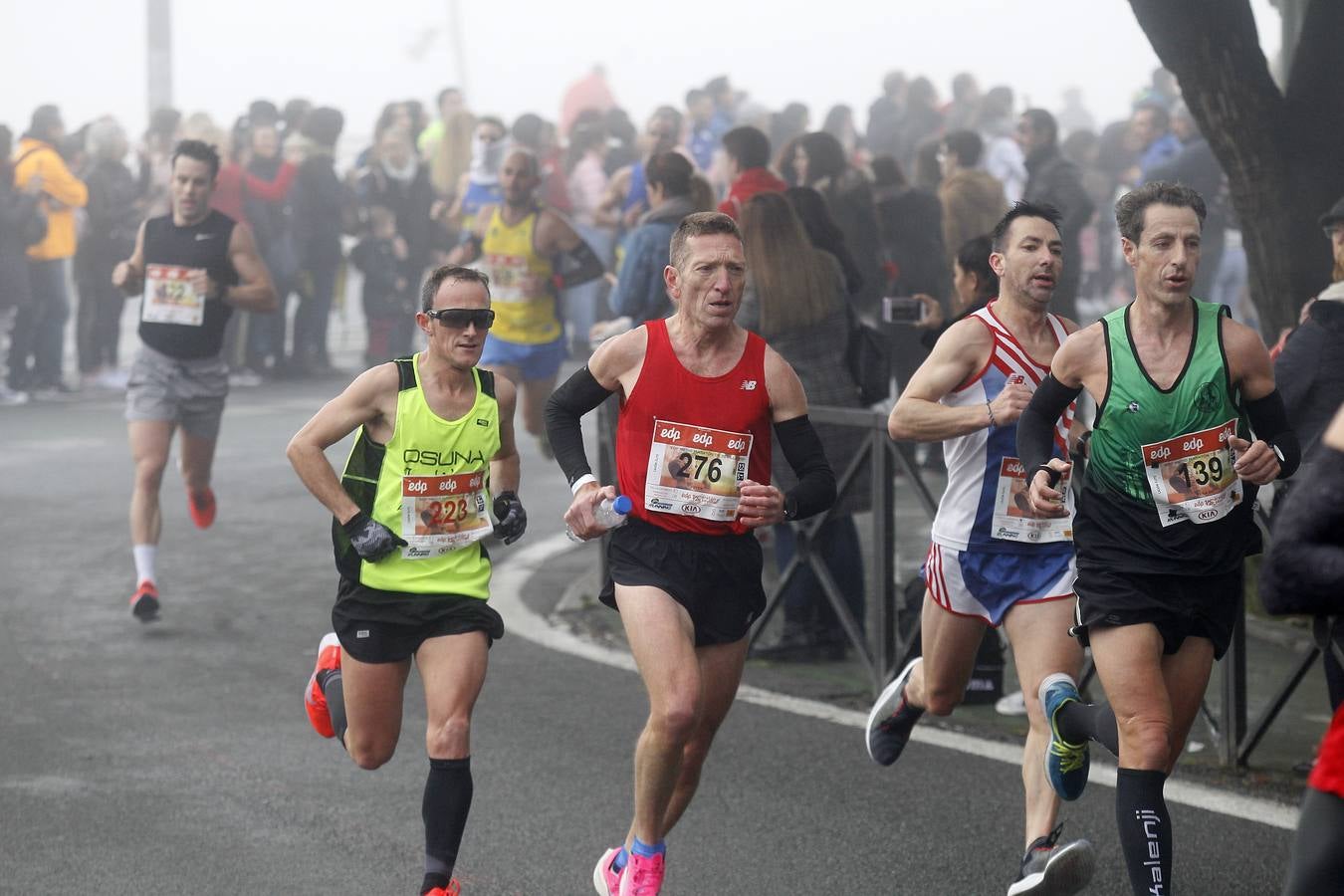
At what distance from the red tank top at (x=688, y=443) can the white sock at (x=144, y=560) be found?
4.42 metres

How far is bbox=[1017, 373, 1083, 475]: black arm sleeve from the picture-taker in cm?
526

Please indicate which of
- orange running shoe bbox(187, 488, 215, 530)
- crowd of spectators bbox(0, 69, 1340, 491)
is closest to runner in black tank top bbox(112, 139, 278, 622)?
orange running shoe bbox(187, 488, 215, 530)

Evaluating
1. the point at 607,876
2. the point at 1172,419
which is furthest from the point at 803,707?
the point at 1172,419

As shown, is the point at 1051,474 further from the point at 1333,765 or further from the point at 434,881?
the point at 434,881

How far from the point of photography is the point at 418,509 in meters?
5.62

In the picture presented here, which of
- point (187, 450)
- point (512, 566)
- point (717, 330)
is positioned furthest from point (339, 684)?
point (512, 566)

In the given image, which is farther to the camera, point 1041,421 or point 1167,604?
point 1041,421

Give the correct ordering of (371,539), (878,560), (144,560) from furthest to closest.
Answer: (144,560) < (878,560) < (371,539)

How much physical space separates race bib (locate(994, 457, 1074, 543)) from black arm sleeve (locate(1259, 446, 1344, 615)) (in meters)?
2.38

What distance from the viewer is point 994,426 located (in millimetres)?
5742

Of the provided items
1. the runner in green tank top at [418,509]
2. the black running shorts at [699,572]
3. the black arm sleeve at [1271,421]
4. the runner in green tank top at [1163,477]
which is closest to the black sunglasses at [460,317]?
the runner in green tank top at [418,509]

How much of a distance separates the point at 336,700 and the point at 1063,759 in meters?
2.15

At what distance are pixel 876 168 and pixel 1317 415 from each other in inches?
274

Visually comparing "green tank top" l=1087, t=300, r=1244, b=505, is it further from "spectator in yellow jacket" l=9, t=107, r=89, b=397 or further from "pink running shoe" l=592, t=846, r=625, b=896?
"spectator in yellow jacket" l=9, t=107, r=89, b=397
